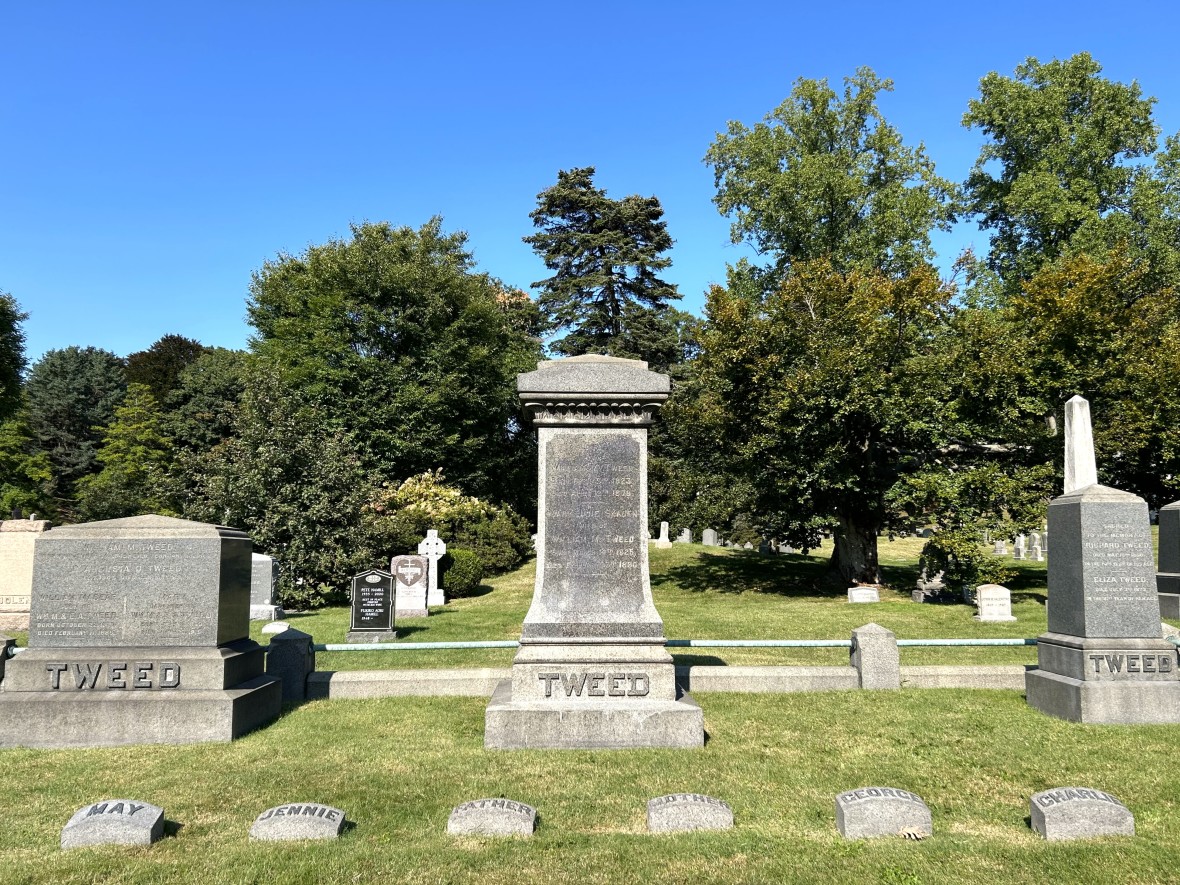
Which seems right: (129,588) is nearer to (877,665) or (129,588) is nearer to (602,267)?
(877,665)

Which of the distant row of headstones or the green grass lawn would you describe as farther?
the distant row of headstones

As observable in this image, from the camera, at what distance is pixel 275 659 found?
8.74 metres

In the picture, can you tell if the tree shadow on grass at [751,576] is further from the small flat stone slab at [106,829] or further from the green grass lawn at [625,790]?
the small flat stone slab at [106,829]

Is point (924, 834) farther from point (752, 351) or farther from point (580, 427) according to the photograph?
point (752, 351)

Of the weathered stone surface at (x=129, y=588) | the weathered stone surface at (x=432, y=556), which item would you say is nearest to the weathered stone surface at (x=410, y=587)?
the weathered stone surface at (x=432, y=556)

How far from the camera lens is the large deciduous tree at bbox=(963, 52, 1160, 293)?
2944cm

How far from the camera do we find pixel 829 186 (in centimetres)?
3098

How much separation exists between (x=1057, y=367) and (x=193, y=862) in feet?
76.7

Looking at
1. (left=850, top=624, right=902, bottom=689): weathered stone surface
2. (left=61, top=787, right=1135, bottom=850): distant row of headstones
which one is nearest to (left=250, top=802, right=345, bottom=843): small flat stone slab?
(left=61, top=787, right=1135, bottom=850): distant row of headstones

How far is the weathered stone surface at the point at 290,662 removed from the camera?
866 cm

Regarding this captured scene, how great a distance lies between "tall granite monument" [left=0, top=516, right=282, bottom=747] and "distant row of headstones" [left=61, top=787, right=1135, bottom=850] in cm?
236

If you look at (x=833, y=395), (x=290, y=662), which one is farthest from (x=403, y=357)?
(x=290, y=662)

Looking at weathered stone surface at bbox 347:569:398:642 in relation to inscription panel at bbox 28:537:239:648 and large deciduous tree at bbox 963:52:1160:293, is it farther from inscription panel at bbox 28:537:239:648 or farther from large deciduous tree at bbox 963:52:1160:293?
large deciduous tree at bbox 963:52:1160:293

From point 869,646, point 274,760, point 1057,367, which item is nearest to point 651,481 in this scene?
point 1057,367
